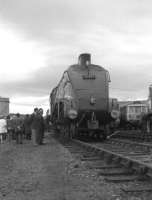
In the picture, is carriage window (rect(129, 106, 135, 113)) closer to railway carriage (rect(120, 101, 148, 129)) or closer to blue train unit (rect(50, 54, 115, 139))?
railway carriage (rect(120, 101, 148, 129))

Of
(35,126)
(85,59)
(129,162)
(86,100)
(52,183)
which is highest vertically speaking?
(85,59)

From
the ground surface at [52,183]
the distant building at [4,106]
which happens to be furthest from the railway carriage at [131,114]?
the ground surface at [52,183]

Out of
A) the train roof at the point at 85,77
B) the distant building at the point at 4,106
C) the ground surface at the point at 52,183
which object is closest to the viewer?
the ground surface at the point at 52,183

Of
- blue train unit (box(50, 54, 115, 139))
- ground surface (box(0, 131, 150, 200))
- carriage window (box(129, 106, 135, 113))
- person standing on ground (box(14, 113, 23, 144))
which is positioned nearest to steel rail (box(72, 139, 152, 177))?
ground surface (box(0, 131, 150, 200))

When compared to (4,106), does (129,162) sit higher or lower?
lower

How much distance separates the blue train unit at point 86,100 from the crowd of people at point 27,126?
1.38m

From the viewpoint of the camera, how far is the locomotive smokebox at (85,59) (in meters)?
18.0

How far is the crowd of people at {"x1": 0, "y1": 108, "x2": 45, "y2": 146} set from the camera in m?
15.8

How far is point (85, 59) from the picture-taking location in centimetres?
1816

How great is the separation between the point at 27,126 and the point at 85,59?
457 centimetres

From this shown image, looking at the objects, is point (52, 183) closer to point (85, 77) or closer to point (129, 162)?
point (129, 162)

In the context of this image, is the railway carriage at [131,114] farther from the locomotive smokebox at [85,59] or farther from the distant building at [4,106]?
the locomotive smokebox at [85,59]

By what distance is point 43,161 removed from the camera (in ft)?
31.1

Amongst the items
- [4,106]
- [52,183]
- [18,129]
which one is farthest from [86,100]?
[4,106]
